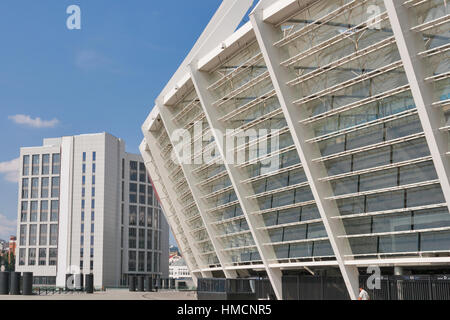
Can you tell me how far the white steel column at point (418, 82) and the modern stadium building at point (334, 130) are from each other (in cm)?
5

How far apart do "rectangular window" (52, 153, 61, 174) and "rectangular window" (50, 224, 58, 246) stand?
10539 millimetres

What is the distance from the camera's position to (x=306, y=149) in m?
27.1

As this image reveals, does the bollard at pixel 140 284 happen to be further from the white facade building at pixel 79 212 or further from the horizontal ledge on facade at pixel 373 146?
the horizontal ledge on facade at pixel 373 146

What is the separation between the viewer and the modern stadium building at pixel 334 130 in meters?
21.7

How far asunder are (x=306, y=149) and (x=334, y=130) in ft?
5.52

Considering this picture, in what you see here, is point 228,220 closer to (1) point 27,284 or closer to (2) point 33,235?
(1) point 27,284

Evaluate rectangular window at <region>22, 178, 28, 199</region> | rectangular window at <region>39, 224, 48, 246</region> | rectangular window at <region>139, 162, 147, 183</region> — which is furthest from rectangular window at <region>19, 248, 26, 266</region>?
rectangular window at <region>139, 162, 147, 183</region>

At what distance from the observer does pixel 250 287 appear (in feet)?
114

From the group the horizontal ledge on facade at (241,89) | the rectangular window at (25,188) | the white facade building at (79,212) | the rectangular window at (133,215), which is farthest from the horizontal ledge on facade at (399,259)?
the rectangular window at (25,188)

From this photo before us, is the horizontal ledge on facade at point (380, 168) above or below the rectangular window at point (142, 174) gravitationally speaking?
below

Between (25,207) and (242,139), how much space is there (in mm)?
82739

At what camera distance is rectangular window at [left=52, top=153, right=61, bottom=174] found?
104m
